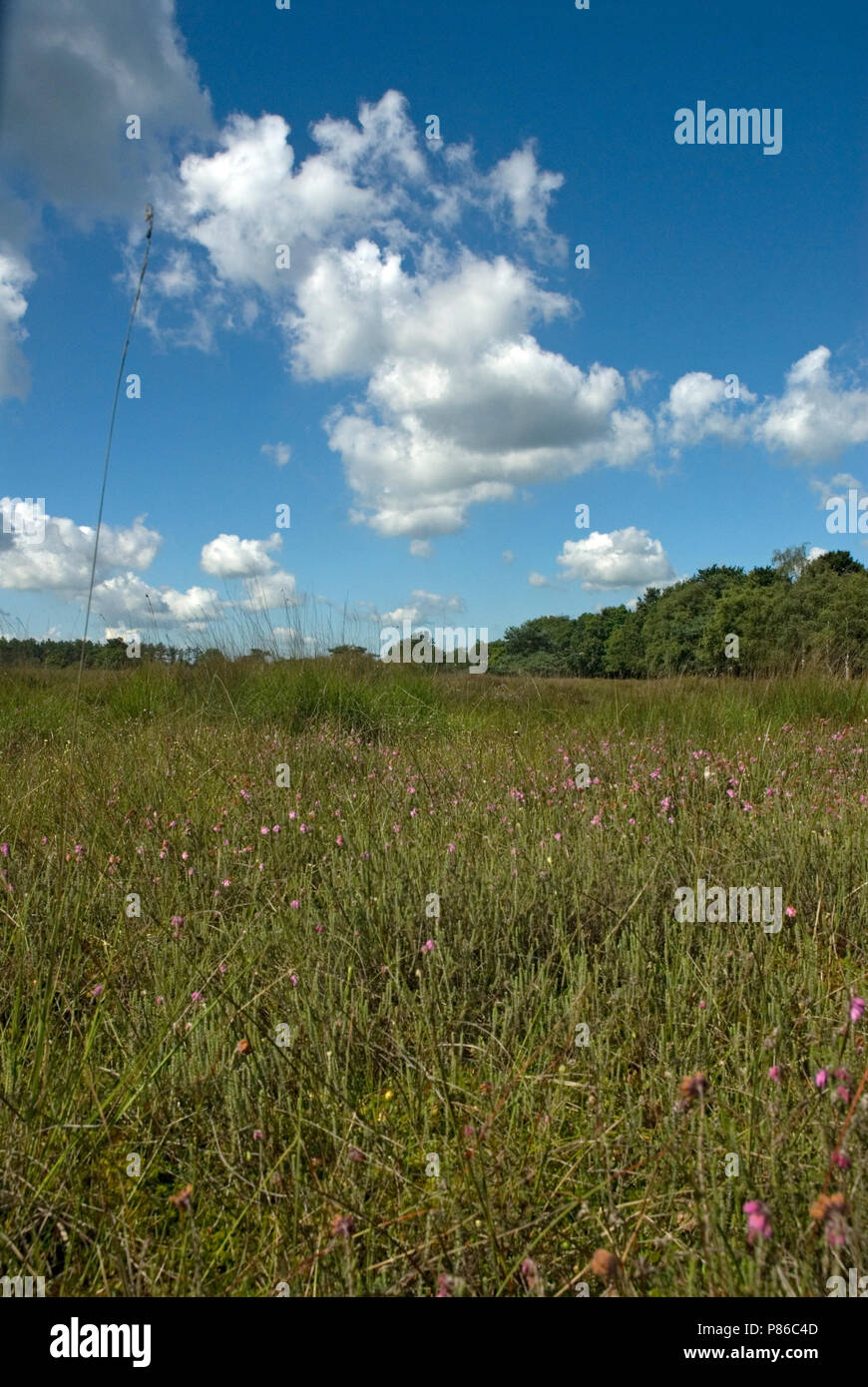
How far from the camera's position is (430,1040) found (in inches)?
68.2

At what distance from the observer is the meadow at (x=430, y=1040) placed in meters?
1.29

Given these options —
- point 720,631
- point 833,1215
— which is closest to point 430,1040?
point 833,1215

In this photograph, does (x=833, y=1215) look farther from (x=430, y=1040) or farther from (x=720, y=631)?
(x=720, y=631)

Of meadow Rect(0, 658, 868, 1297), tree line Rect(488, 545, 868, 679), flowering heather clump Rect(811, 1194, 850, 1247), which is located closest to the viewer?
flowering heather clump Rect(811, 1194, 850, 1247)

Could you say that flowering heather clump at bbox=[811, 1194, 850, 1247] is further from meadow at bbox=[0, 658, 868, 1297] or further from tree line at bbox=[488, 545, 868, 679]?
tree line at bbox=[488, 545, 868, 679]

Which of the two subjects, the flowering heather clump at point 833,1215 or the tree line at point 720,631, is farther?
the tree line at point 720,631

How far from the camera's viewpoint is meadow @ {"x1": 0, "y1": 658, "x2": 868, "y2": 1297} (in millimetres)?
1289

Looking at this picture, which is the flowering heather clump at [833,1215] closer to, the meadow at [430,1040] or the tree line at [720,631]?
the meadow at [430,1040]


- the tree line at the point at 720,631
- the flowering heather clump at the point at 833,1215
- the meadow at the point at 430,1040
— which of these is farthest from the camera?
the tree line at the point at 720,631

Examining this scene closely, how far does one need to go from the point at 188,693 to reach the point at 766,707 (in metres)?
6.39

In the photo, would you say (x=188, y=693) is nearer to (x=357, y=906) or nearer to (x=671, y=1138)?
(x=357, y=906)

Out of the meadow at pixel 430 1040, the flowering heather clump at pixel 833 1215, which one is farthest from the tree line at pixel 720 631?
the flowering heather clump at pixel 833 1215

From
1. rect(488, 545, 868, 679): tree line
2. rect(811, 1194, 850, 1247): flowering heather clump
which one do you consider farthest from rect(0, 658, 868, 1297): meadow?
rect(488, 545, 868, 679): tree line

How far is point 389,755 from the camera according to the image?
5309mm
